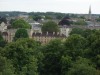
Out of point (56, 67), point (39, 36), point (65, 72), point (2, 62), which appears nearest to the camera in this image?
point (2, 62)

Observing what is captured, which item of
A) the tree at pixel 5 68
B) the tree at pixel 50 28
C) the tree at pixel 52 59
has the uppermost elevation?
the tree at pixel 5 68

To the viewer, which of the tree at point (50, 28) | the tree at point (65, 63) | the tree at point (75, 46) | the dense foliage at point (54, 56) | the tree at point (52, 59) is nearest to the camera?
the dense foliage at point (54, 56)

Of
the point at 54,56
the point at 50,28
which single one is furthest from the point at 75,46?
the point at 50,28

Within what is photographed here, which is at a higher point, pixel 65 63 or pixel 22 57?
pixel 22 57

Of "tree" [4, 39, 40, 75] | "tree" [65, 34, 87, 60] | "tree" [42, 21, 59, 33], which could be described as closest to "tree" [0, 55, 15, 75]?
"tree" [4, 39, 40, 75]

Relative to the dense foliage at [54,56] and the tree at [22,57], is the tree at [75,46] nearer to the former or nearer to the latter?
the dense foliage at [54,56]

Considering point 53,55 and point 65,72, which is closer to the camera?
point 65,72

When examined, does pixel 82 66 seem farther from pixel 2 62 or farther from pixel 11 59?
pixel 11 59

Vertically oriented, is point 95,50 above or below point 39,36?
above

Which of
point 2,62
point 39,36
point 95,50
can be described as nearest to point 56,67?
point 95,50

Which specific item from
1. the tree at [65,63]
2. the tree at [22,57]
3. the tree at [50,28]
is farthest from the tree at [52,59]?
the tree at [50,28]

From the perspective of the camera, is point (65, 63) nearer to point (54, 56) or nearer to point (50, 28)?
point (54, 56)
